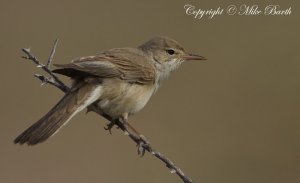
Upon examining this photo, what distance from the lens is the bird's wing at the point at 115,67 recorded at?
510 cm

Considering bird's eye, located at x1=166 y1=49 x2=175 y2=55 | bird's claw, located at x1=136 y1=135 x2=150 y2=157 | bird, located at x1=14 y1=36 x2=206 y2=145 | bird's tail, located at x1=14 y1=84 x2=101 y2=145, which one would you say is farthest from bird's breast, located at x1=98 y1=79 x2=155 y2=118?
bird's eye, located at x1=166 y1=49 x2=175 y2=55

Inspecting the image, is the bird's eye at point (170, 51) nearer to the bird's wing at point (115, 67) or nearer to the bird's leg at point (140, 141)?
the bird's wing at point (115, 67)

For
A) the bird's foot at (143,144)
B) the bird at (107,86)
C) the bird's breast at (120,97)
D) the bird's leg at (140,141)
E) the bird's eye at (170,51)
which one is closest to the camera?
the bird at (107,86)

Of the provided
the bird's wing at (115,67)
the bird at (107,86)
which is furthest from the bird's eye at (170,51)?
Result: the bird's wing at (115,67)

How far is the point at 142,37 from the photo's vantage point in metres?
9.91

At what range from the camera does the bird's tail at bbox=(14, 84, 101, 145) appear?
4.80 metres

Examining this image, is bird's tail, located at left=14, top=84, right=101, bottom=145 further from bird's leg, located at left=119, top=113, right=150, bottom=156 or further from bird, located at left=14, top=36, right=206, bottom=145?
bird's leg, located at left=119, top=113, right=150, bottom=156

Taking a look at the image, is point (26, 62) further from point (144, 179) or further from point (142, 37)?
point (144, 179)

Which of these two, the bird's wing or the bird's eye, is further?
the bird's eye

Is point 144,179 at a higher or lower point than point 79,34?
lower

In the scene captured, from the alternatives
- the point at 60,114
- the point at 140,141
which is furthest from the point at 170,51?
the point at 60,114

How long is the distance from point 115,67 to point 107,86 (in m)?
0.19

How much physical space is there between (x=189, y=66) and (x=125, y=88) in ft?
14.3

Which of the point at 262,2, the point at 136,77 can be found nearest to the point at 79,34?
the point at 262,2
